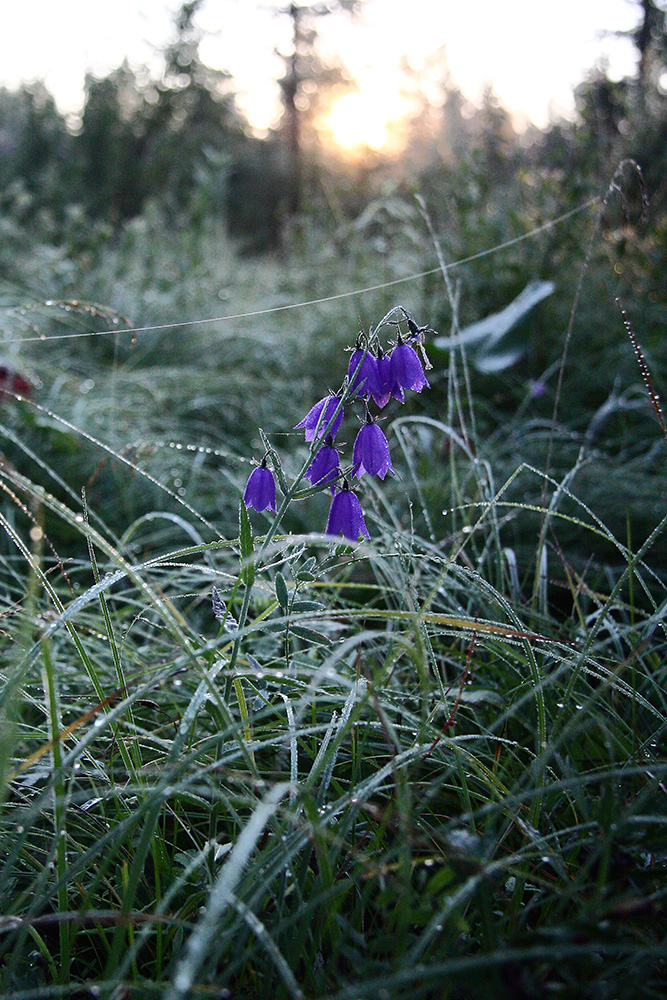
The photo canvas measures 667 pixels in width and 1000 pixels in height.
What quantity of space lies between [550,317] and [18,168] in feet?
24.6

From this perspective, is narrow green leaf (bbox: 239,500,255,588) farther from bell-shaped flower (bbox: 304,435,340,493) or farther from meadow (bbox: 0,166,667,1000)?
→ bell-shaped flower (bbox: 304,435,340,493)

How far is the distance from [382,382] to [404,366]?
0.12ft

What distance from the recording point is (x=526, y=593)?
1555 mm

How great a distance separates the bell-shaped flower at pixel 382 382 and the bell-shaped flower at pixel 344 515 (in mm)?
130

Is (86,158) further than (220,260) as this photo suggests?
Yes

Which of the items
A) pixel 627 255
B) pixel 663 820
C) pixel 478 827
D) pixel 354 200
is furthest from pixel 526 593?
pixel 354 200

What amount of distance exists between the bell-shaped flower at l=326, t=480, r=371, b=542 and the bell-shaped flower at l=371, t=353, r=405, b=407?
0.13 meters

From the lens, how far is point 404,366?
3.14 ft

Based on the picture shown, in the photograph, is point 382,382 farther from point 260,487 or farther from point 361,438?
point 260,487

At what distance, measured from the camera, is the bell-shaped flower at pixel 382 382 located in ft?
3.10

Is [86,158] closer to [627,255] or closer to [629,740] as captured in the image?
[627,255]

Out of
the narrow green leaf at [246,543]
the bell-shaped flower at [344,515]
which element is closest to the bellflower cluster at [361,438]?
the bell-shaped flower at [344,515]

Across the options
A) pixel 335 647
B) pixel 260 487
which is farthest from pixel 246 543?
pixel 335 647

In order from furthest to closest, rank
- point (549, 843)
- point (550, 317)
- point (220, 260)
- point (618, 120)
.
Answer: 1. point (220, 260)
2. point (618, 120)
3. point (550, 317)
4. point (549, 843)
